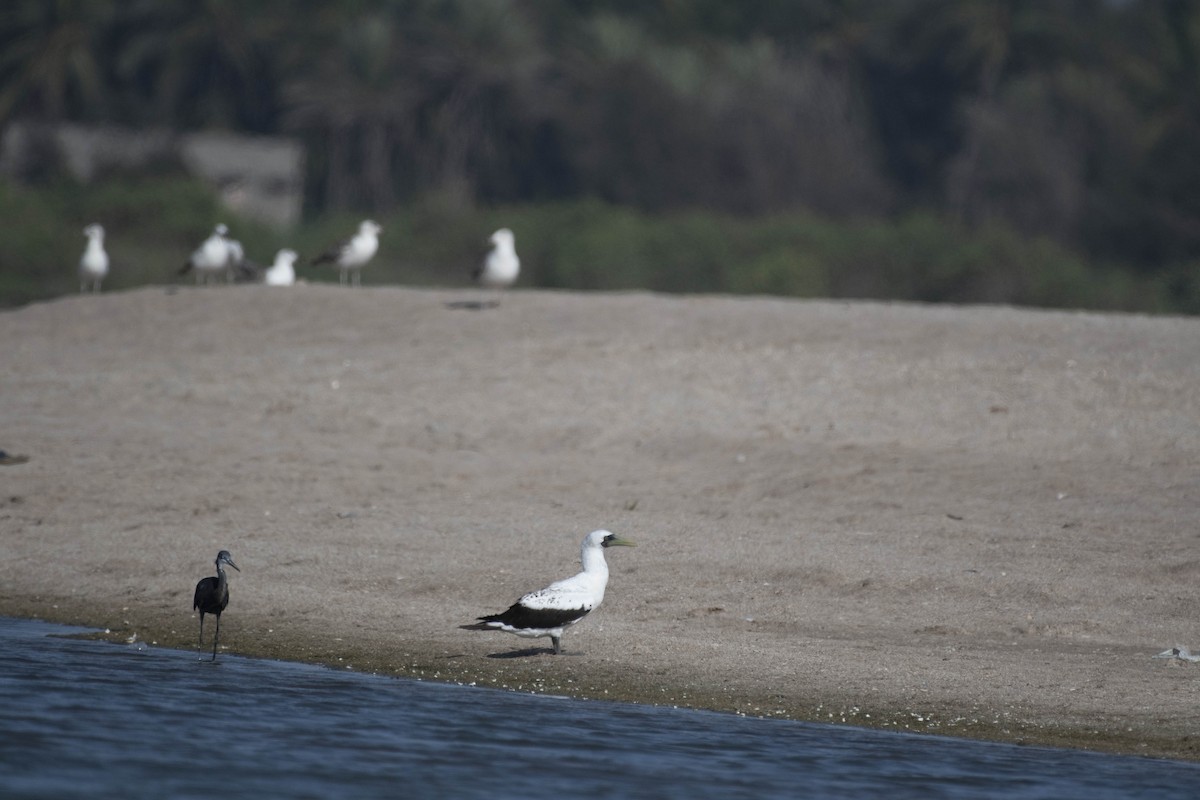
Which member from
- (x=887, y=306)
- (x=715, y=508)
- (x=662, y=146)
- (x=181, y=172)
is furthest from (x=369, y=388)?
(x=662, y=146)

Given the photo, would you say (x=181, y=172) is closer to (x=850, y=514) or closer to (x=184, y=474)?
(x=184, y=474)

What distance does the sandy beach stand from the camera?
1127 centimetres

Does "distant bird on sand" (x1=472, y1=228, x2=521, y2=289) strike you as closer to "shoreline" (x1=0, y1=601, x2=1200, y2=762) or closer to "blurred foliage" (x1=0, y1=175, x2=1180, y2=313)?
"blurred foliage" (x1=0, y1=175, x2=1180, y2=313)

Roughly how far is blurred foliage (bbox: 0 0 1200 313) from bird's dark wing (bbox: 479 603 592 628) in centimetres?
3465

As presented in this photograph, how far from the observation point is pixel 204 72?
6109 cm

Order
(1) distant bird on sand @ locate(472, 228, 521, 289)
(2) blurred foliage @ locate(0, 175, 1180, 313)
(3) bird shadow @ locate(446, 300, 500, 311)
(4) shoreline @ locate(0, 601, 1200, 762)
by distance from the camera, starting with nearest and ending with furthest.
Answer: (4) shoreline @ locate(0, 601, 1200, 762)
(1) distant bird on sand @ locate(472, 228, 521, 289)
(3) bird shadow @ locate(446, 300, 500, 311)
(2) blurred foliage @ locate(0, 175, 1180, 313)

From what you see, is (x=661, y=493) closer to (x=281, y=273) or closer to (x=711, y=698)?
(x=711, y=698)

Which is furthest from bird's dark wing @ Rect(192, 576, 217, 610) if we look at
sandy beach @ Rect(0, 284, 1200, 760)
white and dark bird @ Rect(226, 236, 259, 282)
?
white and dark bird @ Rect(226, 236, 259, 282)

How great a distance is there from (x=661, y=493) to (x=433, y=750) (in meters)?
6.28

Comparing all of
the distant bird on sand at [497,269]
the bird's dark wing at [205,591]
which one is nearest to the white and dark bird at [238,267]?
the distant bird on sand at [497,269]

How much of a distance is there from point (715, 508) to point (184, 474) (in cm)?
443

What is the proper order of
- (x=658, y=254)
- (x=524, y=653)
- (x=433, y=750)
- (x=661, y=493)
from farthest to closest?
(x=658, y=254), (x=661, y=493), (x=524, y=653), (x=433, y=750)

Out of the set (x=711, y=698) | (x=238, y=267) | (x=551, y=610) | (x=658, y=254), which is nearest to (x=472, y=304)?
(x=238, y=267)

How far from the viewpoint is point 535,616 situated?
10992 mm
